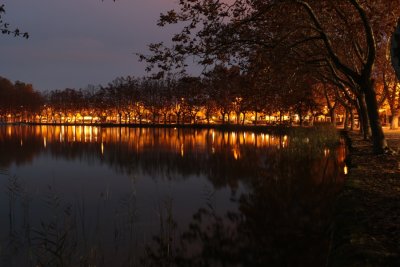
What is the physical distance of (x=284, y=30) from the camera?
1800 centimetres

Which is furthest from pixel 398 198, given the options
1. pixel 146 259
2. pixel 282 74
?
pixel 282 74

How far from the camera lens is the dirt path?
641 cm

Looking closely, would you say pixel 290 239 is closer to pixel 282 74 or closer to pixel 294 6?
pixel 294 6

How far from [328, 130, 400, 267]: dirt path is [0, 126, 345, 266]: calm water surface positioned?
4.17 feet

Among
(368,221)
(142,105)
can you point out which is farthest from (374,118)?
(142,105)

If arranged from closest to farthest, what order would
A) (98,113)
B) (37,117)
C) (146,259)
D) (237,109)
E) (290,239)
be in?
(146,259) → (290,239) → (237,109) → (98,113) → (37,117)

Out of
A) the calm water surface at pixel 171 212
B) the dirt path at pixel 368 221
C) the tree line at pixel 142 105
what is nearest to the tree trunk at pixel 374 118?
the calm water surface at pixel 171 212

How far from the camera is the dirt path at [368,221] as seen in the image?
641 cm

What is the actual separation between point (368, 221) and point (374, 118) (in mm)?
12037

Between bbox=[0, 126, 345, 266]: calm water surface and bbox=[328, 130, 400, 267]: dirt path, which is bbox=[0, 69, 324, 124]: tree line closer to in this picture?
bbox=[0, 126, 345, 266]: calm water surface

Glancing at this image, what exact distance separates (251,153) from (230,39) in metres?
18.8

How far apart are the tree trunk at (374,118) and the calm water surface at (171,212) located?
2.27 metres

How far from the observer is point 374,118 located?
63.5 feet

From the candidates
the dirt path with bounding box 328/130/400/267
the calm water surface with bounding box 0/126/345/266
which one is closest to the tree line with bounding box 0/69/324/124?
the calm water surface with bounding box 0/126/345/266
